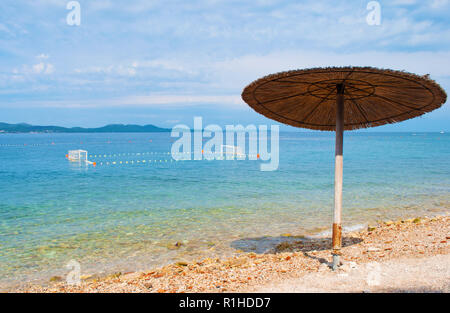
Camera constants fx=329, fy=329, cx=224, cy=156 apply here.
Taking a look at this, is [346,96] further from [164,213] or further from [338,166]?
[164,213]

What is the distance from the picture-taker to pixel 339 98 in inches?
205

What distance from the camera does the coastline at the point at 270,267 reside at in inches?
201

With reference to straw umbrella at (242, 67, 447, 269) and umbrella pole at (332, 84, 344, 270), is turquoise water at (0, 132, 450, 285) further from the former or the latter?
straw umbrella at (242, 67, 447, 269)

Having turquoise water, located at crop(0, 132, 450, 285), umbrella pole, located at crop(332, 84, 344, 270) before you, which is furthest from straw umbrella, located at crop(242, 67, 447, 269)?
turquoise water, located at crop(0, 132, 450, 285)

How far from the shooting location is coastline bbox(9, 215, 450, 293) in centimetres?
510

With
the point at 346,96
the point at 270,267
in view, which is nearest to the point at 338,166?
the point at 346,96

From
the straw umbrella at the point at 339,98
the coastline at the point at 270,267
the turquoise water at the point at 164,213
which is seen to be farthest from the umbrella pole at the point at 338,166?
the turquoise water at the point at 164,213

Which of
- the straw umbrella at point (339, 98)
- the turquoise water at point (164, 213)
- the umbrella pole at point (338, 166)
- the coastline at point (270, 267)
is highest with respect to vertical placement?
the straw umbrella at point (339, 98)

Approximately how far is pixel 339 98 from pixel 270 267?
10.4ft

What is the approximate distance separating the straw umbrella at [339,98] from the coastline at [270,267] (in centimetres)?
85

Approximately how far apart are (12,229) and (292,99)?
398 inches

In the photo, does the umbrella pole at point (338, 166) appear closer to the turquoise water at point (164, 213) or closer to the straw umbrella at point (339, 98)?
the straw umbrella at point (339, 98)

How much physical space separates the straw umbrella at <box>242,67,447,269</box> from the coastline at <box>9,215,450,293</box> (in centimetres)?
85
